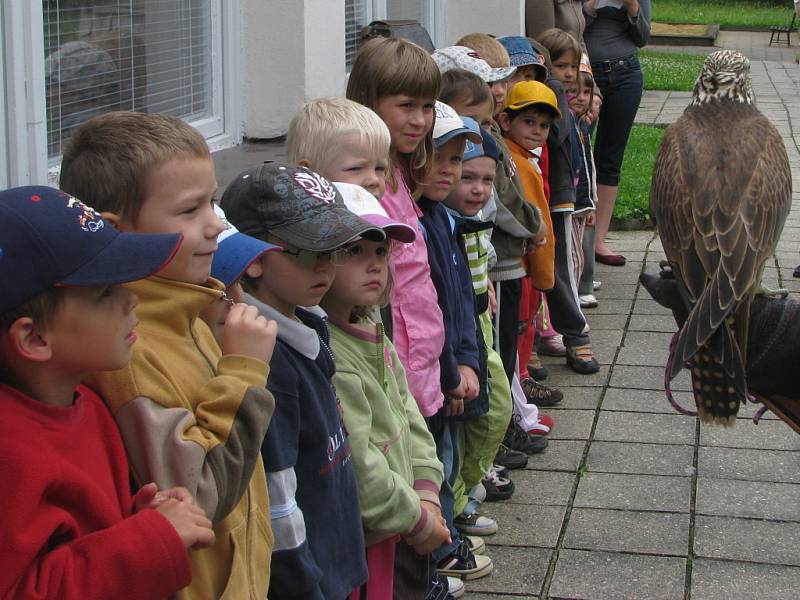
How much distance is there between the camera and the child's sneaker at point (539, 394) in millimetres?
6004

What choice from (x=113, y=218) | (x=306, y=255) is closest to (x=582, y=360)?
(x=306, y=255)

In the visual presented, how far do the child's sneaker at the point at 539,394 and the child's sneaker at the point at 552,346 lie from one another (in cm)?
80

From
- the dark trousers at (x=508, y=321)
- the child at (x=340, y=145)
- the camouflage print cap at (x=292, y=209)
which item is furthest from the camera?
the dark trousers at (x=508, y=321)

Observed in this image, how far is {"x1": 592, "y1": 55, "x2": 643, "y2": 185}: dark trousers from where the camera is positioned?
330 inches

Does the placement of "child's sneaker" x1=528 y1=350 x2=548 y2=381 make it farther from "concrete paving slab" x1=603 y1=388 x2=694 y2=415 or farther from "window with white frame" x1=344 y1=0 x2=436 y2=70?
"window with white frame" x1=344 y1=0 x2=436 y2=70

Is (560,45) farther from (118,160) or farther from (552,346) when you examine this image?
(118,160)

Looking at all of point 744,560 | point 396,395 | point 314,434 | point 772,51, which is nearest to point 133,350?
point 314,434

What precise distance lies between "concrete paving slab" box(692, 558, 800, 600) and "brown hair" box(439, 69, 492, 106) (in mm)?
2081

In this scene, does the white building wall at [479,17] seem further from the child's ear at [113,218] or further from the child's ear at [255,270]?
the child's ear at [113,218]

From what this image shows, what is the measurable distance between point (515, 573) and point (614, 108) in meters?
5.04

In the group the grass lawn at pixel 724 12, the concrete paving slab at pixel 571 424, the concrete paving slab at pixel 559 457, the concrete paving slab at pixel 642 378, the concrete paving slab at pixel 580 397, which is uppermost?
the grass lawn at pixel 724 12

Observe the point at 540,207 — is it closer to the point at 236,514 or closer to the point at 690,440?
the point at 690,440

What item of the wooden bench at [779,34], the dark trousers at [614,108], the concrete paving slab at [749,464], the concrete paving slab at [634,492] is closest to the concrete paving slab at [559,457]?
the concrete paving slab at [634,492]

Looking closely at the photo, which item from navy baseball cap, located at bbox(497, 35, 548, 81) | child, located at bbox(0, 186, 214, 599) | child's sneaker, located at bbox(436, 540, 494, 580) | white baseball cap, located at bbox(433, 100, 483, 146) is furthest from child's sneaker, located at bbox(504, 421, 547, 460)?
child, located at bbox(0, 186, 214, 599)
